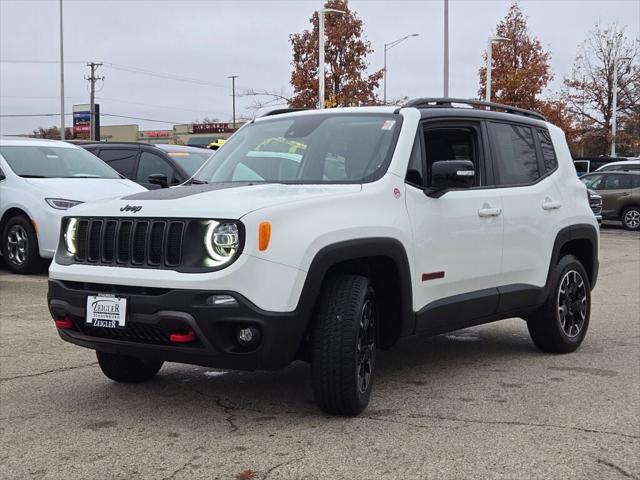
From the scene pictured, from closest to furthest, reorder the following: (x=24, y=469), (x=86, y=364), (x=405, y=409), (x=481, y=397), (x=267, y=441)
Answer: (x=24, y=469) < (x=267, y=441) < (x=405, y=409) < (x=481, y=397) < (x=86, y=364)

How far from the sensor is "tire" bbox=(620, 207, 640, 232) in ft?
78.2

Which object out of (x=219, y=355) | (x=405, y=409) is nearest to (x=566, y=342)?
(x=405, y=409)

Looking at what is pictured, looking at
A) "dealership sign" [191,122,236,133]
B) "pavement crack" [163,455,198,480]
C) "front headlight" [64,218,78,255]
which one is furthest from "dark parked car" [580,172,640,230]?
"dealership sign" [191,122,236,133]

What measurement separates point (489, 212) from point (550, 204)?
935 mm

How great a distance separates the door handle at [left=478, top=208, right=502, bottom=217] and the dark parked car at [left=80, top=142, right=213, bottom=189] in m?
7.50

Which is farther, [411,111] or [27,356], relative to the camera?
[27,356]

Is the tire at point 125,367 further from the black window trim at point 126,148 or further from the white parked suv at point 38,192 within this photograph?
A: the black window trim at point 126,148

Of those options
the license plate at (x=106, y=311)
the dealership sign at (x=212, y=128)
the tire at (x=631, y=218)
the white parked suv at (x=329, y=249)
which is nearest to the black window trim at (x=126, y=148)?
the white parked suv at (x=329, y=249)

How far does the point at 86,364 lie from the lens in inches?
248

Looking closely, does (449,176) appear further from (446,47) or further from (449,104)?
(446,47)

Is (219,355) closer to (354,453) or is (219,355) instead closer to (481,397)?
(354,453)

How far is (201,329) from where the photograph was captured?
4.36 metres

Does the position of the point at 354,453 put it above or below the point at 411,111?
below

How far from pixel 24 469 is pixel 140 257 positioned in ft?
3.97
